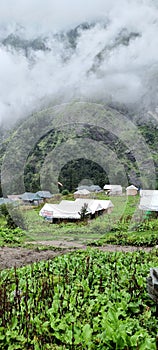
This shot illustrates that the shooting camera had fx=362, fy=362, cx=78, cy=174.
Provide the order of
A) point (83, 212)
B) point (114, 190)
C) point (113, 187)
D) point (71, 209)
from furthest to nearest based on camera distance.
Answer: point (113, 187)
point (114, 190)
point (71, 209)
point (83, 212)

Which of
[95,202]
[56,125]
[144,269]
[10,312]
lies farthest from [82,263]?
[56,125]

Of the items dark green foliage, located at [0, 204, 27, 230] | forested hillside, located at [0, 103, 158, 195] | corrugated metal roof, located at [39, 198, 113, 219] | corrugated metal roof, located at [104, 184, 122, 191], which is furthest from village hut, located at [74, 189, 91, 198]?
dark green foliage, located at [0, 204, 27, 230]

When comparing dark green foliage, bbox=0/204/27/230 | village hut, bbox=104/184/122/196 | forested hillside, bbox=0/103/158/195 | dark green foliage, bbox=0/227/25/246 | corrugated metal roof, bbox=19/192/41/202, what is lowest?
dark green foliage, bbox=0/227/25/246

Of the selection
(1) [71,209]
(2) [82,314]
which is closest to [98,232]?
(1) [71,209]

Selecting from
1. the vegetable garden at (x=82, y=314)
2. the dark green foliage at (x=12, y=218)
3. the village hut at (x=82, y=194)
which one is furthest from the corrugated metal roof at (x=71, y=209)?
the vegetable garden at (x=82, y=314)

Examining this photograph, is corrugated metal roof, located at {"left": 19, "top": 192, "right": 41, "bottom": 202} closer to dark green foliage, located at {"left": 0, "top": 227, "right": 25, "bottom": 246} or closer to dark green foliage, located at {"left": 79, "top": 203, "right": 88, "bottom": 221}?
dark green foliage, located at {"left": 79, "top": 203, "right": 88, "bottom": 221}

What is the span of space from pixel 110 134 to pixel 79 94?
54.0 meters

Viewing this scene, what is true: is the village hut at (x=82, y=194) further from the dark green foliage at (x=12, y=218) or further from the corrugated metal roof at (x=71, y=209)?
the dark green foliage at (x=12, y=218)

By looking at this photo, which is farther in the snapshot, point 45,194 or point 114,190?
point 45,194

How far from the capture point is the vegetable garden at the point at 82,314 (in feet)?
13.6

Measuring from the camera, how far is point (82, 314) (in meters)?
4.98

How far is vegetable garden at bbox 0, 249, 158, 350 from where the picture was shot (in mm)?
4133

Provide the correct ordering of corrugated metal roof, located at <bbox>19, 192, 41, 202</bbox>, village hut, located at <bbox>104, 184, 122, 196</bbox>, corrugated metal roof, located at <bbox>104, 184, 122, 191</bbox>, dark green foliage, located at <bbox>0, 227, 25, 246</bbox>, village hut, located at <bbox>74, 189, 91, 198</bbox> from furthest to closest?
corrugated metal roof, located at <bbox>104, 184, 122, 191</bbox>
village hut, located at <bbox>104, 184, 122, 196</bbox>
corrugated metal roof, located at <bbox>19, 192, 41, 202</bbox>
village hut, located at <bbox>74, 189, 91, 198</bbox>
dark green foliage, located at <bbox>0, 227, 25, 246</bbox>

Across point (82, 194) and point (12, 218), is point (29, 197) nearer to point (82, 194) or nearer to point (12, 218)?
point (82, 194)
